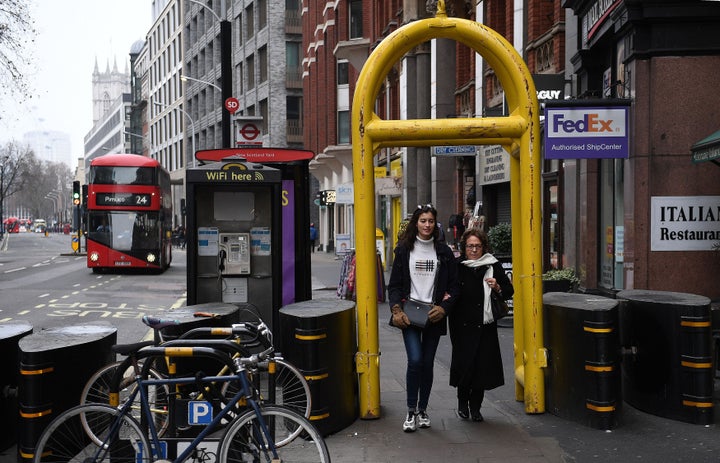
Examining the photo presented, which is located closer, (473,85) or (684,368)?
(684,368)

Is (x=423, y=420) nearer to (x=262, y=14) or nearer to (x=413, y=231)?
(x=413, y=231)

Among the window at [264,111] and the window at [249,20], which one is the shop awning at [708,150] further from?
the window at [249,20]

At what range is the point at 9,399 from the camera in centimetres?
625

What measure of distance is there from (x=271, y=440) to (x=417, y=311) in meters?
2.36

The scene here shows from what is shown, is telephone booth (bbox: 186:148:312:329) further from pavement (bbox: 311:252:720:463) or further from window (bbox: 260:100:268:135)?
window (bbox: 260:100:268:135)

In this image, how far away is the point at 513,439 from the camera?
6512 millimetres

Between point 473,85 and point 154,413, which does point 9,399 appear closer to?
point 154,413

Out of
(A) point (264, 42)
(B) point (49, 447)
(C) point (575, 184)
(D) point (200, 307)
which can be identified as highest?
(A) point (264, 42)

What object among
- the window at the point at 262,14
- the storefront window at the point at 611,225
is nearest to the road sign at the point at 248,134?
the storefront window at the point at 611,225

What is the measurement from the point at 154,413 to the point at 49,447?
64cm

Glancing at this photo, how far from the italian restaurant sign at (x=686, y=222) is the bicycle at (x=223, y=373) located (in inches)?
254

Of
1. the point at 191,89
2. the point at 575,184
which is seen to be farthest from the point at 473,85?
the point at 191,89

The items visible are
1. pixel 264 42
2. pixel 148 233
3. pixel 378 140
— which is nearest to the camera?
pixel 378 140

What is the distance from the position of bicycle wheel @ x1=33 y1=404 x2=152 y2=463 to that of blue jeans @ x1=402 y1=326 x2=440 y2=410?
2521mm
